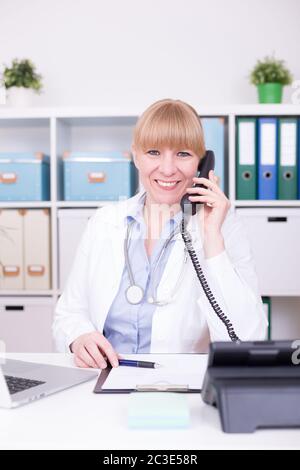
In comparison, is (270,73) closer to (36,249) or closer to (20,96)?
(20,96)

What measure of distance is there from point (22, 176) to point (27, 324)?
70cm

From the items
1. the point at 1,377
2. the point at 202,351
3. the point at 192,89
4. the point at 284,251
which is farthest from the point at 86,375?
the point at 192,89

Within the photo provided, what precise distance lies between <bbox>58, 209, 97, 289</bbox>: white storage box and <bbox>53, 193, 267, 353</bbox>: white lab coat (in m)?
0.95

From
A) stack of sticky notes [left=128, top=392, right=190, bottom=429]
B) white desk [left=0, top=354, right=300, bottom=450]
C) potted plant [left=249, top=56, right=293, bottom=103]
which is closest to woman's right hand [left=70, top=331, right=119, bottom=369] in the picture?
white desk [left=0, top=354, right=300, bottom=450]

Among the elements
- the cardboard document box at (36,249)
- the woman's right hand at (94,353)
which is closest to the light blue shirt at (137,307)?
the woman's right hand at (94,353)

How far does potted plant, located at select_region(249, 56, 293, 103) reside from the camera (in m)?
2.72

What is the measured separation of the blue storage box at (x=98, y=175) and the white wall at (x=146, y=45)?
0.36m

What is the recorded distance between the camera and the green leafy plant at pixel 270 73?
8.92 feet

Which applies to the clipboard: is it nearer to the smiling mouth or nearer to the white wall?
the smiling mouth

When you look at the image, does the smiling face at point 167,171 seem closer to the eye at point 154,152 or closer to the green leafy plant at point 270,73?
the eye at point 154,152

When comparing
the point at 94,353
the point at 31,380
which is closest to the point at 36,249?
the point at 94,353

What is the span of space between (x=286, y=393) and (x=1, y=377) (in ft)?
1.48

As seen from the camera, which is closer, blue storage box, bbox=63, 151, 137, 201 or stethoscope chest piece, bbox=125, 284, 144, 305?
stethoscope chest piece, bbox=125, 284, 144, 305
